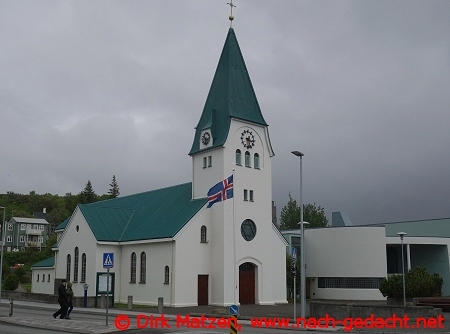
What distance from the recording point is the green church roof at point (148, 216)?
4222cm

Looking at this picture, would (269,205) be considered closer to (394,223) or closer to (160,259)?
(160,259)

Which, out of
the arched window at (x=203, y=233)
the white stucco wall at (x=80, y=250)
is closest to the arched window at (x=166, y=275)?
Result: the arched window at (x=203, y=233)

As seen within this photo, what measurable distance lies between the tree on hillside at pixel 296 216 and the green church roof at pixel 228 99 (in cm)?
5019

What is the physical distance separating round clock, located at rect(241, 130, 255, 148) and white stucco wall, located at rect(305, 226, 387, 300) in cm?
1510

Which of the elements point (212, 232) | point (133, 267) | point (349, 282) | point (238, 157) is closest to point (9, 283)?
point (133, 267)

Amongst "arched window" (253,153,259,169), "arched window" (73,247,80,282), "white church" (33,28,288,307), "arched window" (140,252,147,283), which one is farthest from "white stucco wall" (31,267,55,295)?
"arched window" (253,153,259,169)

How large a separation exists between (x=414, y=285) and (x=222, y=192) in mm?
14826

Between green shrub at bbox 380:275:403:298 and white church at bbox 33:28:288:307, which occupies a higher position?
white church at bbox 33:28:288:307

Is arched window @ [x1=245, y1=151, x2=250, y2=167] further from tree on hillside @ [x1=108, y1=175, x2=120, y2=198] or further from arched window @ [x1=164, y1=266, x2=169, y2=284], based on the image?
tree on hillside @ [x1=108, y1=175, x2=120, y2=198]

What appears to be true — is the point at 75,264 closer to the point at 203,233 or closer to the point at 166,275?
the point at 166,275

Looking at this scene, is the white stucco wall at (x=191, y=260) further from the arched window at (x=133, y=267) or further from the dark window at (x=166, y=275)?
the arched window at (x=133, y=267)

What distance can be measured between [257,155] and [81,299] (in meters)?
16.4

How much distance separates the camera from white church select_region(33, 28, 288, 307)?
4053cm

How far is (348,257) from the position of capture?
5272 cm
